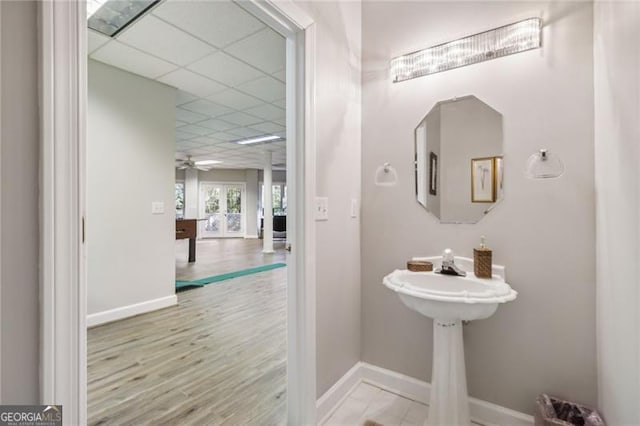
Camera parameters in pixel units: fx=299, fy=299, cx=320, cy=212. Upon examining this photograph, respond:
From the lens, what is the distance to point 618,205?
1.13 m

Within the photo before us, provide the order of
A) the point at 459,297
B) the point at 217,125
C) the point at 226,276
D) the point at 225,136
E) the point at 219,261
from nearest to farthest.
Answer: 1. the point at 459,297
2. the point at 226,276
3. the point at 217,125
4. the point at 225,136
5. the point at 219,261

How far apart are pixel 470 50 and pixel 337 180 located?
3.36 feet

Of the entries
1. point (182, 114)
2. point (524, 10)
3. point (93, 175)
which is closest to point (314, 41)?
point (524, 10)

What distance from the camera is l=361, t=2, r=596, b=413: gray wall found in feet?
4.65

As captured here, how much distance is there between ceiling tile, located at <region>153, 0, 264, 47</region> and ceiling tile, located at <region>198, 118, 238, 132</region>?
8.05ft

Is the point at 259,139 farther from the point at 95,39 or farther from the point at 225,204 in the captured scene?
the point at 225,204

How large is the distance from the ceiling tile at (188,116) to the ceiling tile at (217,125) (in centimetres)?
14

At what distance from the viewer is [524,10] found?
153cm

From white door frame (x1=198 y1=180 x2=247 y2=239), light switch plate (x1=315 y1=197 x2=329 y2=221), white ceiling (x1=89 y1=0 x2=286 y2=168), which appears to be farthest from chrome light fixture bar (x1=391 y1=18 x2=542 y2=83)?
white door frame (x1=198 y1=180 x2=247 y2=239)

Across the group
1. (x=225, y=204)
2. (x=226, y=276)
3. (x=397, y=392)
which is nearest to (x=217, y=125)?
(x=226, y=276)

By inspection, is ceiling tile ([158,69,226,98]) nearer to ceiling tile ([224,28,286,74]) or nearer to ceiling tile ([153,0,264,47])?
ceiling tile ([224,28,286,74])

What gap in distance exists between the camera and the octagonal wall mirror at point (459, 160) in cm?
162

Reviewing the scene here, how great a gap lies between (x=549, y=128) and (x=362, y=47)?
122 centimetres

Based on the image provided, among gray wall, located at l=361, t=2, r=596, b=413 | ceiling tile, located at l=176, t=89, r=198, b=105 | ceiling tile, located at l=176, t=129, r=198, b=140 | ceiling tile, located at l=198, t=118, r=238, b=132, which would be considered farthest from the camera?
ceiling tile, located at l=176, t=129, r=198, b=140
